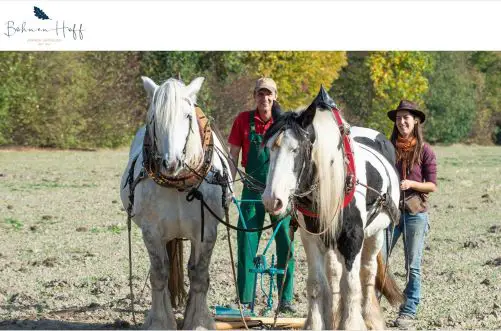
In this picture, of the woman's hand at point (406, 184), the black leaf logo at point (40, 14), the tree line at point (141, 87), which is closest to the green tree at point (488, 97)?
the tree line at point (141, 87)

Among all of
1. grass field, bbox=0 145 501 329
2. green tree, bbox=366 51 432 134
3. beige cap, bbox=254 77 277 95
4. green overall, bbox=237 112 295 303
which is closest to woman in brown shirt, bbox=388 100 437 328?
grass field, bbox=0 145 501 329

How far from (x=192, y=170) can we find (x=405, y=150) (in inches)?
83.4

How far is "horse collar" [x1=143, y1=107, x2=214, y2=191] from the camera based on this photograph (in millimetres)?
6559

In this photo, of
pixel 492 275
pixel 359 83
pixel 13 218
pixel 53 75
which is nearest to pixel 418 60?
pixel 359 83

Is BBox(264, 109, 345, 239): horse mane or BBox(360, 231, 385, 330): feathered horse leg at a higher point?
BBox(264, 109, 345, 239): horse mane

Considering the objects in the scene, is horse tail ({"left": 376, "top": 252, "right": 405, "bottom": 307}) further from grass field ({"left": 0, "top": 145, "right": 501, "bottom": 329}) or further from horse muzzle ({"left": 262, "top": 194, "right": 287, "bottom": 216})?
horse muzzle ({"left": 262, "top": 194, "right": 287, "bottom": 216})

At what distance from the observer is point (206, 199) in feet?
22.7

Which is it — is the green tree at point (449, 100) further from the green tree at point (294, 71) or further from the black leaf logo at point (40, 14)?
the black leaf logo at point (40, 14)

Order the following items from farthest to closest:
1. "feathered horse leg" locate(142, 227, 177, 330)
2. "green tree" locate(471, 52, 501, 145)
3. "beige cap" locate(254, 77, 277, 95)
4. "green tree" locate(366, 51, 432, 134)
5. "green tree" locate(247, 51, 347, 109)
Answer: "green tree" locate(471, 52, 501, 145) < "green tree" locate(366, 51, 432, 134) < "green tree" locate(247, 51, 347, 109) < "beige cap" locate(254, 77, 277, 95) < "feathered horse leg" locate(142, 227, 177, 330)

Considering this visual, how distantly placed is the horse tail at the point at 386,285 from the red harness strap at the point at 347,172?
4.71 ft

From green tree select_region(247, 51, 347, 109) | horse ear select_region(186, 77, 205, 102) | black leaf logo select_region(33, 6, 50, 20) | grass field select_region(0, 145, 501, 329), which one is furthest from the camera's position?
green tree select_region(247, 51, 347, 109)

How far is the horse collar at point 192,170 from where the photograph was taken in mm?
6559

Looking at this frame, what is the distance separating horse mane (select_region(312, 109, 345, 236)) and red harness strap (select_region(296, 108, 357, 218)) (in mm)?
81

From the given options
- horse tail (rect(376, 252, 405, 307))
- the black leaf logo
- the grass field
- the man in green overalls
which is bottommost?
the grass field
